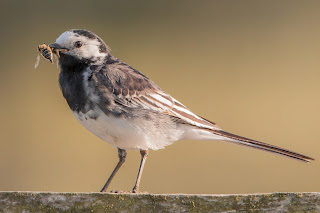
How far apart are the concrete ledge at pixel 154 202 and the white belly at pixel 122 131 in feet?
3.65

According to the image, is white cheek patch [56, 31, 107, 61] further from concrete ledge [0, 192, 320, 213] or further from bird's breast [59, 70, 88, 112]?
concrete ledge [0, 192, 320, 213]

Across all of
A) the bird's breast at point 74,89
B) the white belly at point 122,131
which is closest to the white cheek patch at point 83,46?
the bird's breast at point 74,89

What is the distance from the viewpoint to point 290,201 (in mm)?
2184

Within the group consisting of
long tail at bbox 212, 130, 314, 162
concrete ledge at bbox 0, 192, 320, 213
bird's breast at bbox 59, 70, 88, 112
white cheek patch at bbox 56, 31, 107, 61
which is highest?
white cheek patch at bbox 56, 31, 107, 61

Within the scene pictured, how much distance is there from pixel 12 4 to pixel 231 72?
2.32 meters

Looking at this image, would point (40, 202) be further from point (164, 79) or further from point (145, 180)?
point (164, 79)

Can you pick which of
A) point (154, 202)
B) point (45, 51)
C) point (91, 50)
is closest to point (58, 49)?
point (45, 51)

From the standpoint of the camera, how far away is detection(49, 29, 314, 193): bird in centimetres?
333

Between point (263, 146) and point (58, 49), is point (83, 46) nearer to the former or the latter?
point (58, 49)

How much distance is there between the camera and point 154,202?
7.27 ft

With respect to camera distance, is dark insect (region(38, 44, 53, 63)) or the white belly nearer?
the white belly

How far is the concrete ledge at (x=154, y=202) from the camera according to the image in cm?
218

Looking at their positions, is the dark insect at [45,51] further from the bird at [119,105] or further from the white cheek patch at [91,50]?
the white cheek patch at [91,50]

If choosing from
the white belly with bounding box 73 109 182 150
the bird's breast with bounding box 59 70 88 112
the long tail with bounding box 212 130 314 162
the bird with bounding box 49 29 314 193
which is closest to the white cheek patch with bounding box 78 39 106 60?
the bird with bounding box 49 29 314 193
